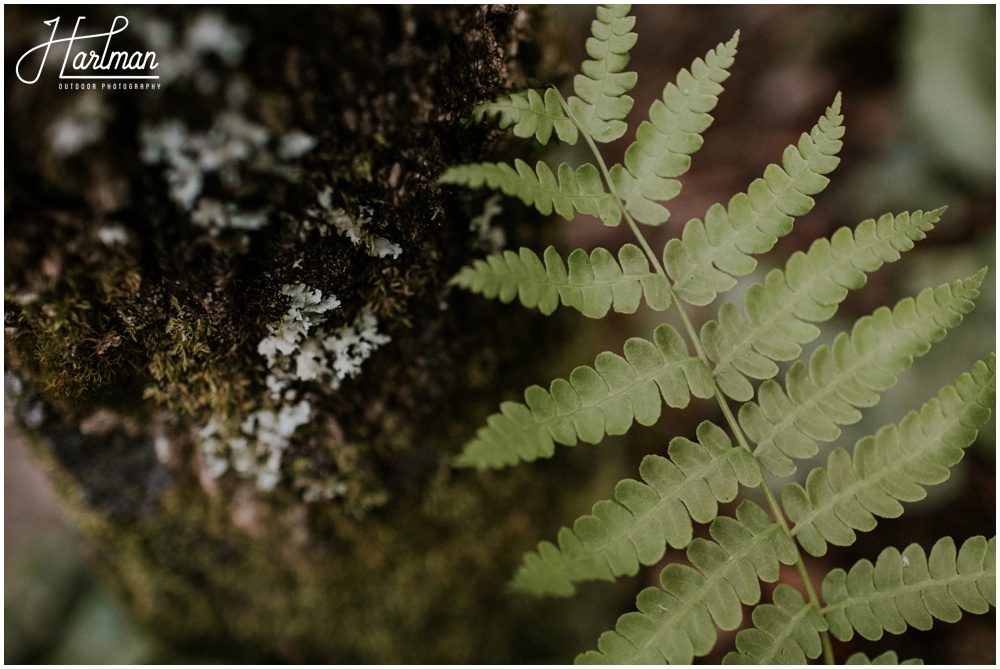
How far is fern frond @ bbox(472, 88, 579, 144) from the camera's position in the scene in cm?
126

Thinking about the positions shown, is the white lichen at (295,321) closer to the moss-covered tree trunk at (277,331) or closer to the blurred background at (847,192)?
the moss-covered tree trunk at (277,331)

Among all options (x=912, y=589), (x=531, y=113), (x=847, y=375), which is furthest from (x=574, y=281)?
(x=912, y=589)

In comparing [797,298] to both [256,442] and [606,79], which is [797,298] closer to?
[606,79]

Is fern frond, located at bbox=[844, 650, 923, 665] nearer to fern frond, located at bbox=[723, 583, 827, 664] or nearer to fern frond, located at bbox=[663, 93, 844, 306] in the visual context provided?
fern frond, located at bbox=[723, 583, 827, 664]

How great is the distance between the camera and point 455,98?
4.23ft

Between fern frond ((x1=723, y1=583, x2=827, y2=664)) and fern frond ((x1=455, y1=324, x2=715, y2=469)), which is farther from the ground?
fern frond ((x1=455, y1=324, x2=715, y2=469))

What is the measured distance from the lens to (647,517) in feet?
4.14

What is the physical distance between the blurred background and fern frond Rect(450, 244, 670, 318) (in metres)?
0.87

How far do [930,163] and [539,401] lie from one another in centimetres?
263

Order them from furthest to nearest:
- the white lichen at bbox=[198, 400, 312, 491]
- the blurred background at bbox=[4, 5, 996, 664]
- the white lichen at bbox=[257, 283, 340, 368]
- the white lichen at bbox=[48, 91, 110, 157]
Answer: the blurred background at bbox=[4, 5, 996, 664]
the white lichen at bbox=[198, 400, 312, 491]
the white lichen at bbox=[257, 283, 340, 368]
the white lichen at bbox=[48, 91, 110, 157]

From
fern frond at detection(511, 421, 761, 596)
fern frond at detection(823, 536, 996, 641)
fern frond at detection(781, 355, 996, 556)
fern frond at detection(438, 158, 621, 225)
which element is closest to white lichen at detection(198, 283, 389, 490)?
fern frond at detection(438, 158, 621, 225)

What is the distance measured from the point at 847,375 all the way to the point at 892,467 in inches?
8.8

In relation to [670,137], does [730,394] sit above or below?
below

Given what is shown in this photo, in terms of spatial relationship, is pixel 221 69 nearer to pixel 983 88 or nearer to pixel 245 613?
pixel 245 613
